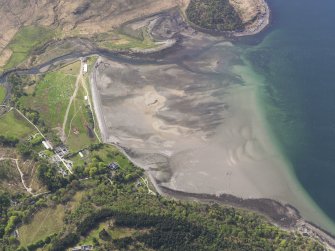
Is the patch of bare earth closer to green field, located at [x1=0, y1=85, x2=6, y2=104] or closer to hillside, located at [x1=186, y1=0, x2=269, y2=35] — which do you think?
hillside, located at [x1=186, y1=0, x2=269, y2=35]

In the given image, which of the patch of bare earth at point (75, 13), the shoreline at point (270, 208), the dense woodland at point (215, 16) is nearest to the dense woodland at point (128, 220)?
the shoreline at point (270, 208)

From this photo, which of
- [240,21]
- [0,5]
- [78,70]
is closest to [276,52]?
[240,21]

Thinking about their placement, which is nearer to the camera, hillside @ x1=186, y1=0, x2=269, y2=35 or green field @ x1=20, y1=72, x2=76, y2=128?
green field @ x1=20, y1=72, x2=76, y2=128

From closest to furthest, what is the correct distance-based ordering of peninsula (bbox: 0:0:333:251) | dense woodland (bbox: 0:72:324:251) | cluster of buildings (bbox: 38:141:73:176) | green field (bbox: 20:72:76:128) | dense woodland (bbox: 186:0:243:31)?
1. dense woodland (bbox: 0:72:324:251)
2. peninsula (bbox: 0:0:333:251)
3. cluster of buildings (bbox: 38:141:73:176)
4. green field (bbox: 20:72:76:128)
5. dense woodland (bbox: 186:0:243:31)

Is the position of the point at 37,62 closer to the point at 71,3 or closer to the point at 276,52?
the point at 71,3

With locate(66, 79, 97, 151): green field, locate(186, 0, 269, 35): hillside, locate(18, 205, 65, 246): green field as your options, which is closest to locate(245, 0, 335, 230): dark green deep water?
locate(186, 0, 269, 35): hillside

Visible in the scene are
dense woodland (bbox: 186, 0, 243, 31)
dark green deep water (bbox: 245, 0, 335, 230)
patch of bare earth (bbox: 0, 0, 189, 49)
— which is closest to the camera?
dark green deep water (bbox: 245, 0, 335, 230)
